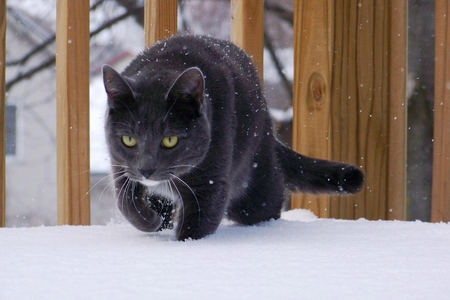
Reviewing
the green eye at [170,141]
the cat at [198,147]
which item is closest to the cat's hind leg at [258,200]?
the cat at [198,147]

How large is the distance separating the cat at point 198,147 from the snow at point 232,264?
5.9 inches

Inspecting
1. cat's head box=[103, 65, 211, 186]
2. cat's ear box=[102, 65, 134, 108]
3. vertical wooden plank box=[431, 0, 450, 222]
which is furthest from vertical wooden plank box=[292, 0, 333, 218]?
cat's ear box=[102, 65, 134, 108]

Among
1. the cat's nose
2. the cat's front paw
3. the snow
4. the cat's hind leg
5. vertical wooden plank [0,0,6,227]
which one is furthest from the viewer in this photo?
the cat's hind leg

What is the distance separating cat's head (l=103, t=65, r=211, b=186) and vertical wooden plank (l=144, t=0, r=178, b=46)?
0.49m

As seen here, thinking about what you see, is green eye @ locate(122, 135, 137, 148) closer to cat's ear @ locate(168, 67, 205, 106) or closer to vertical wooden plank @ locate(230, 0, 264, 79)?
cat's ear @ locate(168, 67, 205, 106)

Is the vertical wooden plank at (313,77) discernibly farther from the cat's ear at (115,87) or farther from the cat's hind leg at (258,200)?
the cat's ear at (115,87)

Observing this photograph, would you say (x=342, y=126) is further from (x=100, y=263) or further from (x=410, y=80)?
(x=410, y=80)

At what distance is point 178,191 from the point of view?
79.2 inches

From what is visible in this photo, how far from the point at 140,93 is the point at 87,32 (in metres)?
0.48

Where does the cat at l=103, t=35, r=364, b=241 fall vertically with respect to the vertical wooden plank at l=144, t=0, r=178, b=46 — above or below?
below

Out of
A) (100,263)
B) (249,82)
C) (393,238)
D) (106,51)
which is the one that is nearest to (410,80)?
(106,51)

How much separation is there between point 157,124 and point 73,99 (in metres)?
0.52

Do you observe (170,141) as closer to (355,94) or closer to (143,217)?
(143,217)

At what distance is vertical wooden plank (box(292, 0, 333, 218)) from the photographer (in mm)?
2369
